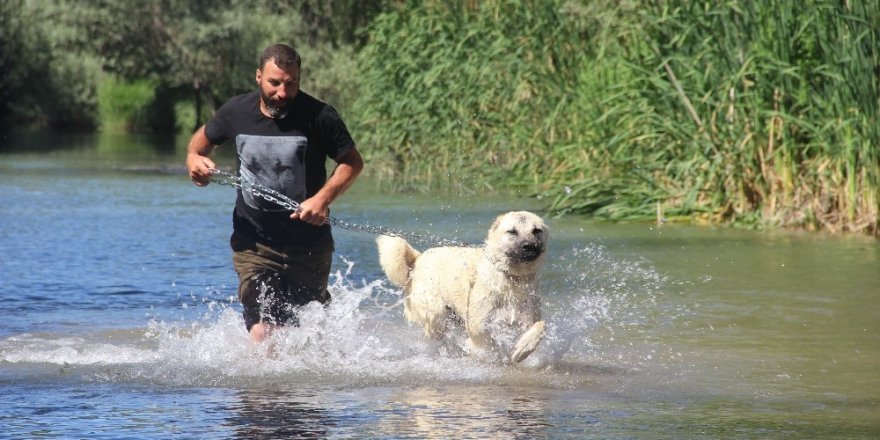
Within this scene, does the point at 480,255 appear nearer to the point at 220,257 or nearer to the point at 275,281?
the point at 275,281

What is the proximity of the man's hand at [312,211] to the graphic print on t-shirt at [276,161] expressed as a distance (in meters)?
0.19

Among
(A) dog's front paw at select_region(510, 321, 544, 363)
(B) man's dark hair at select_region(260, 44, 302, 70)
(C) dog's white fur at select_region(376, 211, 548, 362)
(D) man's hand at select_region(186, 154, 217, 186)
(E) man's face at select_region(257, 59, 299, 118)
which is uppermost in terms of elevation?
(B) man's dark hair at select_region(260, 44, 302, 70)

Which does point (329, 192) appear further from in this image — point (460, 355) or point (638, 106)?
point (638, 106)

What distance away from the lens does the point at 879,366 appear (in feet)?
25.5

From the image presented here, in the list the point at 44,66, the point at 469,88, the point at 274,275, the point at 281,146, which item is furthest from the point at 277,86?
the point at 44,66

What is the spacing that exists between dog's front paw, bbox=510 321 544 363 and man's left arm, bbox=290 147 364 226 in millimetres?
1170

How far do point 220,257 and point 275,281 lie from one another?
5.92 metres

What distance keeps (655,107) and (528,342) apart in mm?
8267

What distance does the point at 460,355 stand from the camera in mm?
8008

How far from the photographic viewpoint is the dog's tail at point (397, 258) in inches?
324

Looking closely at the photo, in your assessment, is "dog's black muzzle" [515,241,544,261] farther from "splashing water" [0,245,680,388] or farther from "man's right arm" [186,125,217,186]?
"man's right arm" [186,125,217,186]

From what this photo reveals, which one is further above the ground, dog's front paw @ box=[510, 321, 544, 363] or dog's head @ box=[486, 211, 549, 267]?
dog's head @ box=[486, 211, 549, 267]

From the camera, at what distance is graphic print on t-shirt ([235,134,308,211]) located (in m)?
7.23

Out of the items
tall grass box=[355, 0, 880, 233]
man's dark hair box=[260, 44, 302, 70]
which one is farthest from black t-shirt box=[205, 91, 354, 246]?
tall grass box=[355, 0, 880, 233]
